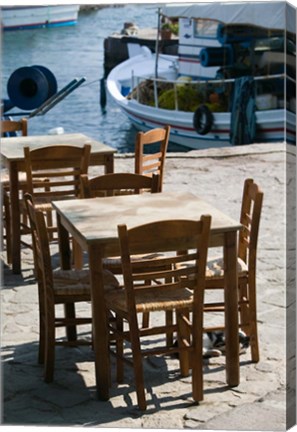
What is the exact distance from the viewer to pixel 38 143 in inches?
280

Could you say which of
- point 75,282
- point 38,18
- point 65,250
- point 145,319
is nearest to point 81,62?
point 38,18

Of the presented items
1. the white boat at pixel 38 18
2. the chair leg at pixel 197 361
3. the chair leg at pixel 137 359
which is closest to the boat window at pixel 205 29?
the white boat at pixel 38 18

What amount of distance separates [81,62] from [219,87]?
1005cm

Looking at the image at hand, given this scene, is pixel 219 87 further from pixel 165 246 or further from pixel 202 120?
pixel 165 246

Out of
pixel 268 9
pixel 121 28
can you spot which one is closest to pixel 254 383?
pixel 268 9

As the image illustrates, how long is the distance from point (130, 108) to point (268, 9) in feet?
17.7

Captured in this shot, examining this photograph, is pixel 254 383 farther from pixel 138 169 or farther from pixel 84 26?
pixel 84 26

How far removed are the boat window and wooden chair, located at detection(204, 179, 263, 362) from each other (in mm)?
19031

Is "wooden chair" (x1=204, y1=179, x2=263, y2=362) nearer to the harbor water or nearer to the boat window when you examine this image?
the boat window

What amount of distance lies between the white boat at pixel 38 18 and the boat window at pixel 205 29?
7.43 m

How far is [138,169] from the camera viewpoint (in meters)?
6.88

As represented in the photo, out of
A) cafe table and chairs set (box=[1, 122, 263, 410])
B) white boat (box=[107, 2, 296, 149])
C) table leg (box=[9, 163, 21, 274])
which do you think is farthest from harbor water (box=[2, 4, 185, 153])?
cafe table and chairs set (box=[1, 122, 263, 410])

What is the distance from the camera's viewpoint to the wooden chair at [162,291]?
14.3 feet

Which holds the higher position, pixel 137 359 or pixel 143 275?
pixel 143 275
